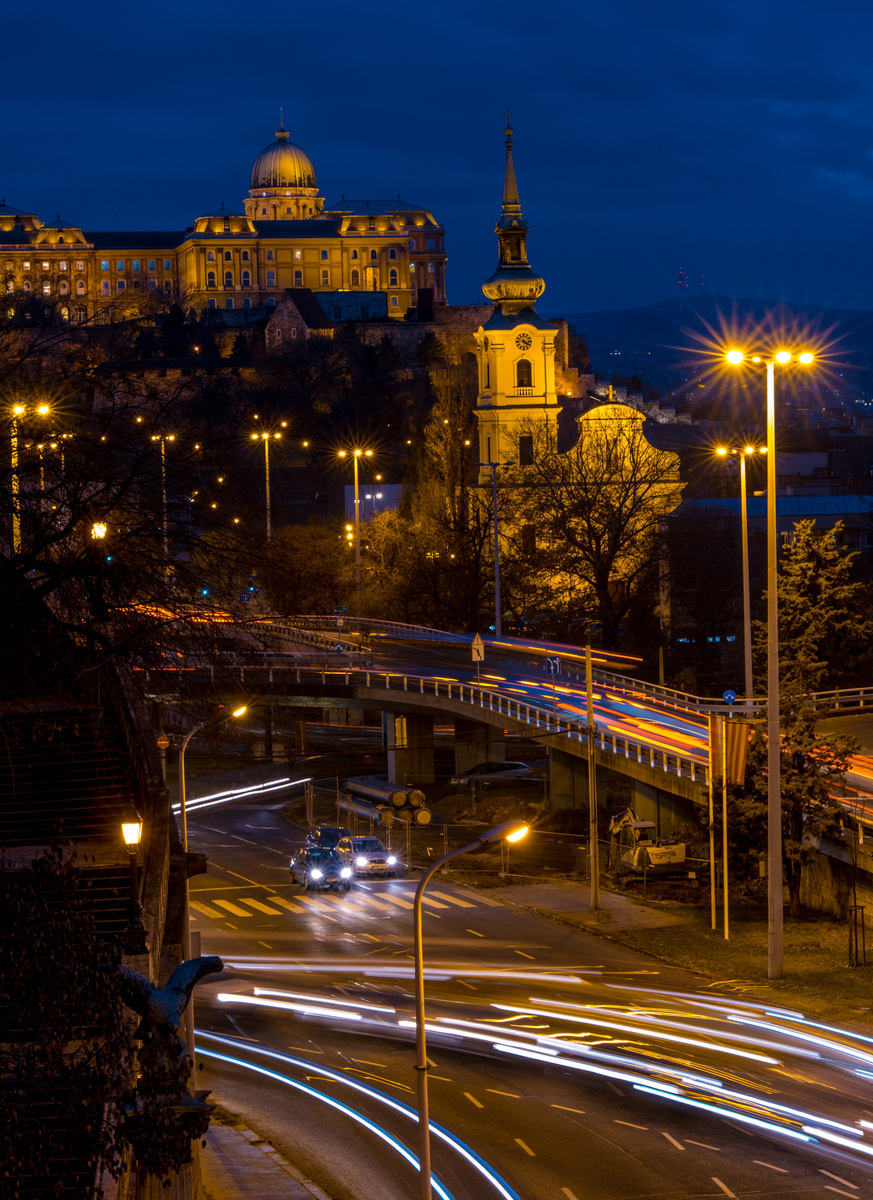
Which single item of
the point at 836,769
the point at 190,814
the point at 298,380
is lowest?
the point at 190,814

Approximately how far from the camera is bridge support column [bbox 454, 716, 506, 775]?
6400cm

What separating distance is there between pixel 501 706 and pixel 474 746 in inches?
460

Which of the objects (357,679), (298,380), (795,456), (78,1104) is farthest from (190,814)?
(298,380)

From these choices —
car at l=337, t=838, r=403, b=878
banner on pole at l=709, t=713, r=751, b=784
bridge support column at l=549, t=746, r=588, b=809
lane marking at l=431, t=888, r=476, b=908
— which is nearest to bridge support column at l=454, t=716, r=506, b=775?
bridge support column at l=549, t=746, r=588, b=809

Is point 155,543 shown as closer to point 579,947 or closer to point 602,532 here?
point 579,947

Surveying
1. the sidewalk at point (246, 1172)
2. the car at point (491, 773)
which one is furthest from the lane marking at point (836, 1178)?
the car at point (491, 773)

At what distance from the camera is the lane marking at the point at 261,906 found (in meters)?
39.4

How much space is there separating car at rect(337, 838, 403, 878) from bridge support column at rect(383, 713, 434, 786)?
16.0 meters

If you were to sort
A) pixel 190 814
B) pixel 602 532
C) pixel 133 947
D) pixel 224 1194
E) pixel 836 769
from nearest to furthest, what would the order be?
pixel 133 947, pixel 224 1194, pixel 836 769, pixel 190 814, pixel 602 532

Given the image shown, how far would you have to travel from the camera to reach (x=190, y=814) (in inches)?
2203

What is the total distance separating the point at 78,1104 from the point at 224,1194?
10.3m

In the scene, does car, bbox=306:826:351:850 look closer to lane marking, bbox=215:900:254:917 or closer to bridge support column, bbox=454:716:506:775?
lane marking, bbox=215:900:254:917

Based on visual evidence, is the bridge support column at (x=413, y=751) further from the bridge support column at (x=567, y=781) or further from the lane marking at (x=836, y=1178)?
the lane marking at (x=836, y=1178)

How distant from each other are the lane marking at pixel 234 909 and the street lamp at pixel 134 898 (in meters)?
23.0
